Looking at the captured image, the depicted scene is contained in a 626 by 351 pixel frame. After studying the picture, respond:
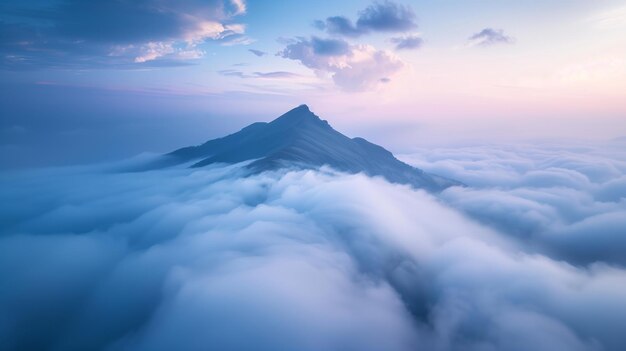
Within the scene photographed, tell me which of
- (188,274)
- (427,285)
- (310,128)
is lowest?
(427,285)

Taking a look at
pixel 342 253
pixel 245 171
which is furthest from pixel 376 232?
pixel 245 171

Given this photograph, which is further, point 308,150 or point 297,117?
point 297,117

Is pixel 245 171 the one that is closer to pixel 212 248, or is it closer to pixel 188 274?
pixel 212 248

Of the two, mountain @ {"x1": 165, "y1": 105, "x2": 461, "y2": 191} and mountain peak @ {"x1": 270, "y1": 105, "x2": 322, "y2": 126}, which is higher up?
mountain peak @ {"x1": 270, "y1": 105, "x2": 322, "y2": 126}

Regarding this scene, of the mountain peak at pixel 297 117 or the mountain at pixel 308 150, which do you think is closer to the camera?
the mountain at pixel 308 150

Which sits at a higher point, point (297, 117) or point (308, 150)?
point (297, 117)

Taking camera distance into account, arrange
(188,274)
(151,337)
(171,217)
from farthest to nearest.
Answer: (171,217), (188,274), (151,337)

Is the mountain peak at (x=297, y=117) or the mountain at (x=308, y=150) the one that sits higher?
the mountain peak at (x=297, y=117)

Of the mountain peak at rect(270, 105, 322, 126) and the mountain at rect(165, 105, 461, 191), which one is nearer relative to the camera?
the mountain at rect(165, 105, 461, 191)
